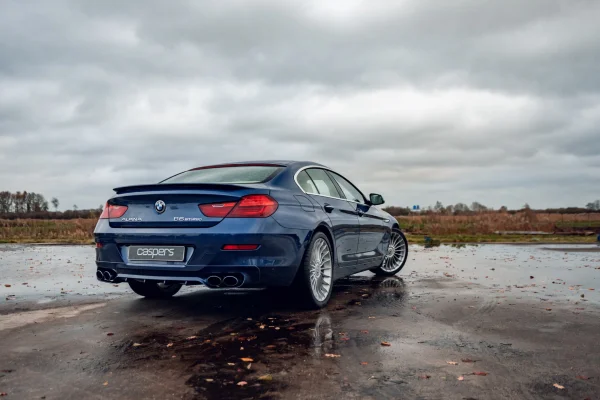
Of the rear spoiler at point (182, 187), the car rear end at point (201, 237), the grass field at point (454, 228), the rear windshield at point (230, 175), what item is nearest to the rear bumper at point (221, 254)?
the car rear end at point (201, 237)

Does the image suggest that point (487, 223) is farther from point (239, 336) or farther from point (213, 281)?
point (239, 336)

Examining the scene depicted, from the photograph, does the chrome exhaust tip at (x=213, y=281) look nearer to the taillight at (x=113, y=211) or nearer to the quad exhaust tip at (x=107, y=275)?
the quad exhaust tip at (x=107, y=275)

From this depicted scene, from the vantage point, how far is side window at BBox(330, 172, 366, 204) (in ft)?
25.0

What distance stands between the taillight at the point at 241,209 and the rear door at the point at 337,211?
999 millimetres

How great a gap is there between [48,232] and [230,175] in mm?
21691

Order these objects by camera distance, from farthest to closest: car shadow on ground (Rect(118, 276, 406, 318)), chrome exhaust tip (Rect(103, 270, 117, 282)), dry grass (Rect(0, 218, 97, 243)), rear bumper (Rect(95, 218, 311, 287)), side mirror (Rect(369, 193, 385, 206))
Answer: dry grass (Rect(0, 218, 97, 243)), side mirror (Rect(369, 193, 385, 206)), car shadow on ground (Rect(118, 276, 406, 318)), chrome exhaust tip (Rect(103, 270, 117, 282)), rear bumper (Rect(95, 218, 311, 287))

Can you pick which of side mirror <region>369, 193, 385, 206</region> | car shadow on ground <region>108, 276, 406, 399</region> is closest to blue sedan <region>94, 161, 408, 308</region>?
car shadow on ground <region>108, 276, 406, 399</region>

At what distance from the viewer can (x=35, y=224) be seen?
29578 mm

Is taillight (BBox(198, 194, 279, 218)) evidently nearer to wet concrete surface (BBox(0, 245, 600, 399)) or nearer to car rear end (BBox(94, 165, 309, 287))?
car rear end (BBox(94, 165, 309, 287))

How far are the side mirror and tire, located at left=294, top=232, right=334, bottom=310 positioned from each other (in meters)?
1.92

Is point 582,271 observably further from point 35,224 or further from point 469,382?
point 35,224

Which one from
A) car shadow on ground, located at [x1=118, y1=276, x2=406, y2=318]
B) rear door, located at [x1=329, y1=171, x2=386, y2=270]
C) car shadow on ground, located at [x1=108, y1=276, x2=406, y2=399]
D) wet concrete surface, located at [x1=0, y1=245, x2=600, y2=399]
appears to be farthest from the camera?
rear door, located at [x1=329, y1=171, x2=386, y2=270]

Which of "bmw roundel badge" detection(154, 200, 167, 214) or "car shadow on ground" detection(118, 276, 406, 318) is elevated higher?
"bmw roundel badge" detection(154, 200, 167, 214)

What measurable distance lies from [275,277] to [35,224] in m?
27.8
